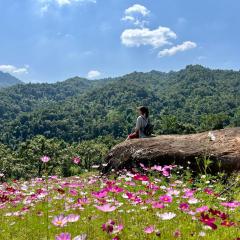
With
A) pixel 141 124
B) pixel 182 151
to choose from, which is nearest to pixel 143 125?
pixel 141 124

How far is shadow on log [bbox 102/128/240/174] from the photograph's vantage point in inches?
444

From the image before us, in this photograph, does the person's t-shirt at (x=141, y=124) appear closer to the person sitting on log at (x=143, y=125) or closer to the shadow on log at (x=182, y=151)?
the person sitting on log at (x=143, y=125)

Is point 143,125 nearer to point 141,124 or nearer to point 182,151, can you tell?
point 141,124

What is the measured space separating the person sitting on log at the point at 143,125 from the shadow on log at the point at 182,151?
76 cm

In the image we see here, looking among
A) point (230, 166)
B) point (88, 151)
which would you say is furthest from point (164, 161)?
point (88, 151)

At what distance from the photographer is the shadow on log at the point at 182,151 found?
1128 cm

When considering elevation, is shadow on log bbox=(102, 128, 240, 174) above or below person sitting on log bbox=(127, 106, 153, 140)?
below

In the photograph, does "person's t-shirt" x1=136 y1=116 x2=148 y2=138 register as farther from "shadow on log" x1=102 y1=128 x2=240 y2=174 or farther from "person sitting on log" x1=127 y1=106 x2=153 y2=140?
"shadow on log" x1=102 y1=128 x2=240 y2=174

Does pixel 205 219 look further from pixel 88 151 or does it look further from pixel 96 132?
pixel 96 132

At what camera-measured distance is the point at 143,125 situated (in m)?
14.5

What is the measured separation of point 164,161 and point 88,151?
295ft

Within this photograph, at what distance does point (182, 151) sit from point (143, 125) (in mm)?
2565

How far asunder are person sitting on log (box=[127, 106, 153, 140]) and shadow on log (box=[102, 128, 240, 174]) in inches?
29.8

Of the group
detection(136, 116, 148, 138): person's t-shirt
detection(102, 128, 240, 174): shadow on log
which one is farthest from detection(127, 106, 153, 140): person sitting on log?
detection(102, 128, 240, 174): shadow on log
